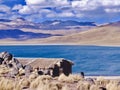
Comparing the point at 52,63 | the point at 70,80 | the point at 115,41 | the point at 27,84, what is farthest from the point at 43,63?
the point at 115,41

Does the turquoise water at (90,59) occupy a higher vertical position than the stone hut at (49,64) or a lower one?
higher

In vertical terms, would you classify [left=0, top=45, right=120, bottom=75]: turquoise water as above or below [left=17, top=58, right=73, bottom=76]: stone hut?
above

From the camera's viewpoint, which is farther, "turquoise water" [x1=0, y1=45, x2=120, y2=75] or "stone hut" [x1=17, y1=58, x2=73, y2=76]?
"turquoise water" [x1=0, y1=45, x2=120, y2=75]

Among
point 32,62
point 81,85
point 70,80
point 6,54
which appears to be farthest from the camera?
point 32,62

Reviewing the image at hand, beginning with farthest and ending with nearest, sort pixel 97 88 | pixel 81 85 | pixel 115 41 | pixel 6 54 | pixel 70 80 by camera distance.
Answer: pixel 115 41 < pixel 6 54 < pixel 70 80 < pixel 81 85 < pixel 97 88

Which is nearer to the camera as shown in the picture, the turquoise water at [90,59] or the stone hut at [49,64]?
the stone hut at [49,64]

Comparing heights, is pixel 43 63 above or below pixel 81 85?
above

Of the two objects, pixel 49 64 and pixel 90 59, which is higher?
pixel 90 59

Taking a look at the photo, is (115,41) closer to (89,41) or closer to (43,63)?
(89,41)

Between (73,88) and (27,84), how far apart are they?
1.51 metres

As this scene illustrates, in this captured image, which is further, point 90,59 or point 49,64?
point 90,59

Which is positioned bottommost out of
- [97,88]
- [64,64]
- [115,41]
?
[97,88]

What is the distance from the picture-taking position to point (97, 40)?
194250 millimetres

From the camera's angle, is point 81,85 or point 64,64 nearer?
point 81,85
